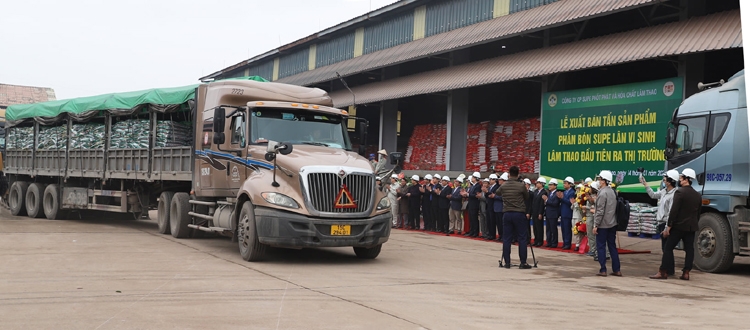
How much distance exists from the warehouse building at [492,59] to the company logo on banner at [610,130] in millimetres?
935

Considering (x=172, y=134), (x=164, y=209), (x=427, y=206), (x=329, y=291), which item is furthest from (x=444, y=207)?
(x=329, y=291)

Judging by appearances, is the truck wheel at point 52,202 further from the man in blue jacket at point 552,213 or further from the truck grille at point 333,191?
the man in blue jacket at point 552,213

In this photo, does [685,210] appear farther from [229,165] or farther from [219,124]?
[219,124]

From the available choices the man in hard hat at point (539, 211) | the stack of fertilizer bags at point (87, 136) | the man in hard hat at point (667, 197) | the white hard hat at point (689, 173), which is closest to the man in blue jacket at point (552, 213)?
the man in hard hat at point (539, 211)

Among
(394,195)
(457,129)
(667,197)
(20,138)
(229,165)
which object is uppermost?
(457,129)

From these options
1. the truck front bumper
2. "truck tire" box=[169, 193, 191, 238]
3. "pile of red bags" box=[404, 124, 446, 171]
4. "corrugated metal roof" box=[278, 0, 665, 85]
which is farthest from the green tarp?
"pile of red bags" box=[404, 124, 446, 171]

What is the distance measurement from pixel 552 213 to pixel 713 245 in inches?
187

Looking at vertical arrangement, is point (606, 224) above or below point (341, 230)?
above

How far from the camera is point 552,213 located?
60.3 ft

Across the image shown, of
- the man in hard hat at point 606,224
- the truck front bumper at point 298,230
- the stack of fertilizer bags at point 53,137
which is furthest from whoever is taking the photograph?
the stack of fertilizer bags at point 53,137

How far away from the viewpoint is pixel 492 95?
32.9 m

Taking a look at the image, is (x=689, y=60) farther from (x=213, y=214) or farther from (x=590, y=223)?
(x=213, y=214)

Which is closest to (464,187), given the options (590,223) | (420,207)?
(420,207)

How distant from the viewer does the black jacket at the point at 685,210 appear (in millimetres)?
12828
